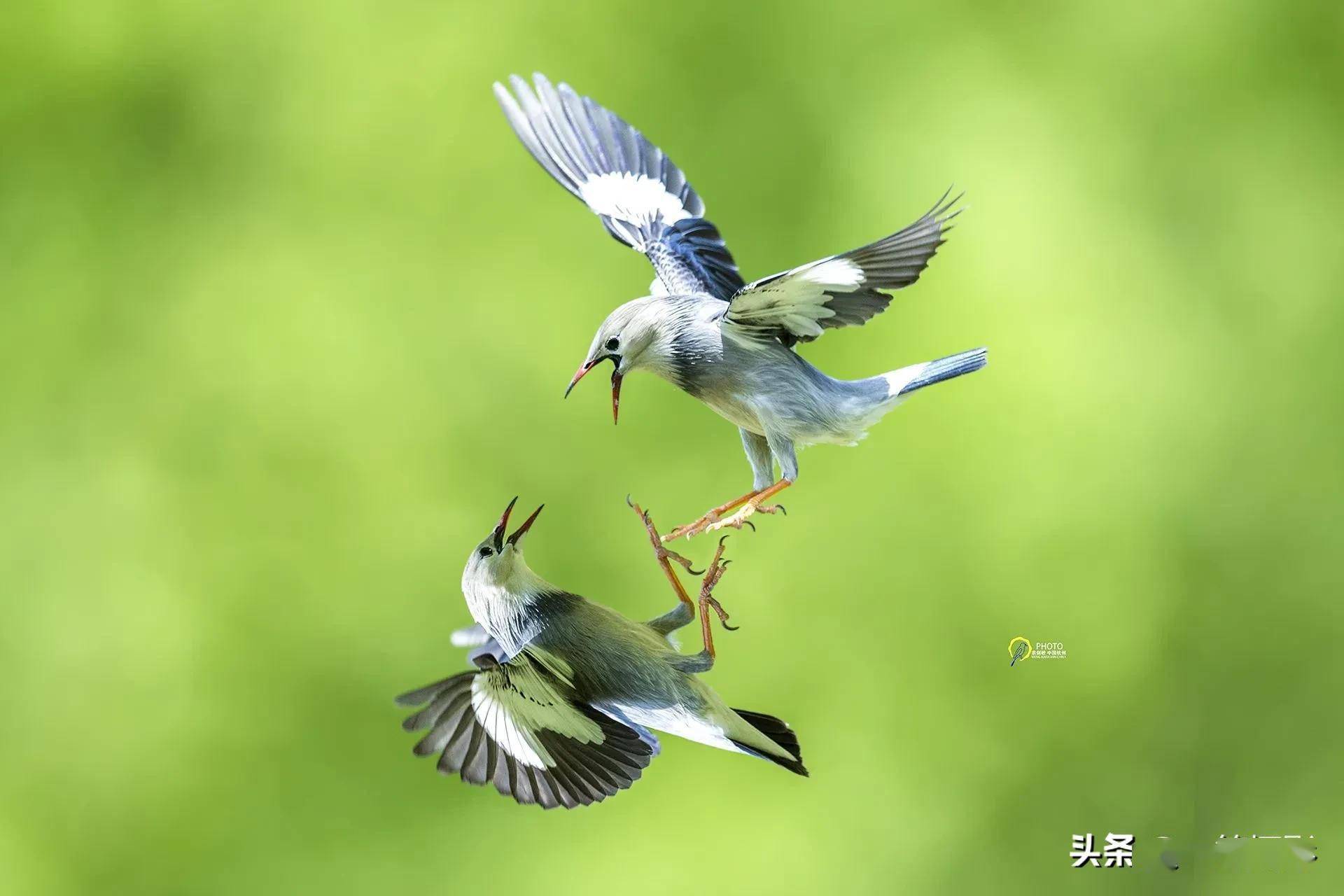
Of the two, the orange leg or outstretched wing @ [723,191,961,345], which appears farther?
the orange leg

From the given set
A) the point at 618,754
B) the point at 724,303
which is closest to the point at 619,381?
the point at 724,303

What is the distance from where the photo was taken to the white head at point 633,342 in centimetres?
140

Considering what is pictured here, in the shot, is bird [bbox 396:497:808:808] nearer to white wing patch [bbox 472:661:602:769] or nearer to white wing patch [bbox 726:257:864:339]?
white wing patch [bbox 472:661:602:769]

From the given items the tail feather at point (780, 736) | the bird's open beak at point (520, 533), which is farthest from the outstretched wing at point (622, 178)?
the tail feather at point (780, 736)

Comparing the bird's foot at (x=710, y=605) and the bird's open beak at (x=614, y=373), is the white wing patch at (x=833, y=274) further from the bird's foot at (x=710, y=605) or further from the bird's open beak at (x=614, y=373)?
the bird's foot at (x=710, y=605)

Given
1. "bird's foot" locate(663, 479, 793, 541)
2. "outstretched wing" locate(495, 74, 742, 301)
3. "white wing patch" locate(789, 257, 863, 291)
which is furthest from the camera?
"outstretched wing" locate(495, 74, 742, 301)

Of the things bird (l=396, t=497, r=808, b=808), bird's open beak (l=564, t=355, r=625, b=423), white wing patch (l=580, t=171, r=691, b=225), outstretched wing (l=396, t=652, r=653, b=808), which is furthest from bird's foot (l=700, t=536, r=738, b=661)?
white wing patch (l=580, t=171, r=691, b=225)

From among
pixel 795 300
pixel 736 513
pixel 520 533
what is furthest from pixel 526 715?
pixel 795 300

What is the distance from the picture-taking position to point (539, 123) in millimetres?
1829

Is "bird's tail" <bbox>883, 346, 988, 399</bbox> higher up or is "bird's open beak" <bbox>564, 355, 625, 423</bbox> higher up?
"bird's tail" <bbox>883, 346, 988, 399</bbox>

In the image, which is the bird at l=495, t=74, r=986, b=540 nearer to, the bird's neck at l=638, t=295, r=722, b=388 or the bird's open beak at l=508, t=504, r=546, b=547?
the bird's neck at l=638, t=295, r=722, b=388

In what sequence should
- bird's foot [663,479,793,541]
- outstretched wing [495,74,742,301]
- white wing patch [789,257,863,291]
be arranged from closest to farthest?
white wing patch [789,257,863,291], bird's foot [663,479,793,541], outstretched wing [495,74,742,301]

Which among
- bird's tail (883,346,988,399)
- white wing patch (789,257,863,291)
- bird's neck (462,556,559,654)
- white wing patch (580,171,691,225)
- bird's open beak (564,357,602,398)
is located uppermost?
white wing patch (580,171,691,225)

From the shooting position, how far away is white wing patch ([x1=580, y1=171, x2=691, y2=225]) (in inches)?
71.7
